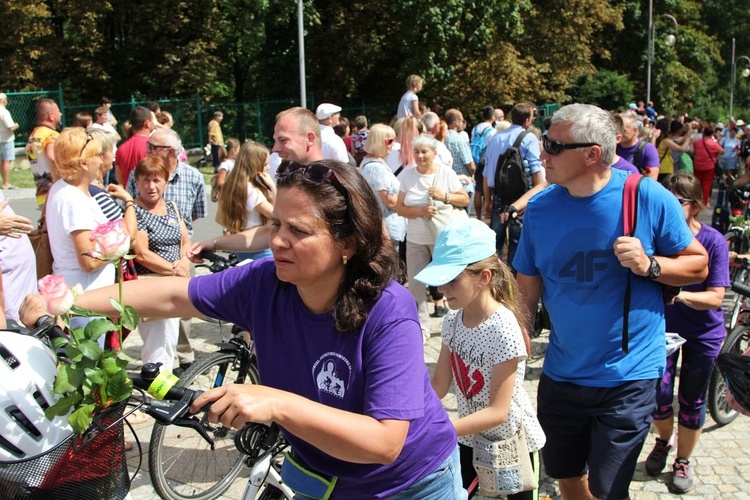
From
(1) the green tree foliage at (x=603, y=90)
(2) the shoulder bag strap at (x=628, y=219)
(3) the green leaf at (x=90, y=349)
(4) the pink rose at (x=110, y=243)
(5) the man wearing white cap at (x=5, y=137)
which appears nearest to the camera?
(3) the green leaf at (x=90, y=349)

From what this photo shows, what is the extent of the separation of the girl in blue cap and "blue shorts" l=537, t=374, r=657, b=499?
144 mm

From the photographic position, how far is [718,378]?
5387 mm

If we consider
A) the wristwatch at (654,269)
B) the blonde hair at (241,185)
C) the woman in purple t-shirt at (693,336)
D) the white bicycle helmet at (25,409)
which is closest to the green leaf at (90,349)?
the white bicycle helmet at (25,409)

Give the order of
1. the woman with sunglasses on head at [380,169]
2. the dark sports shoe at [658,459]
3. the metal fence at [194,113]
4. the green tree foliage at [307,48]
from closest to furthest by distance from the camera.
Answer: the dark sports shoe at [658,459] → the woman with sunglasses on head at [380,169] → the metal fence at [194,113] → the green tree foliage at [307,48]

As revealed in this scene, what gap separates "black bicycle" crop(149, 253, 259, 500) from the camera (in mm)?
4473

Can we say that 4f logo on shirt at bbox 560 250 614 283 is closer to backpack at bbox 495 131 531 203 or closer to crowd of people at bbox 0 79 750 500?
crowd of people at bbox 0 79 750 500

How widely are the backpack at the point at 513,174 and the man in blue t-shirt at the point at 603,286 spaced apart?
4.64 metres

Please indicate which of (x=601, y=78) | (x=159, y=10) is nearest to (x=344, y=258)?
(x=159, y=10)

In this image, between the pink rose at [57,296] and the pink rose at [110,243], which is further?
the pink rose at [110,243]

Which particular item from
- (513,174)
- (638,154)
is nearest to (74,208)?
(513,174)

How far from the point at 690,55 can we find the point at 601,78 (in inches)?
409

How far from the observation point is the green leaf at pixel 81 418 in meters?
2.00

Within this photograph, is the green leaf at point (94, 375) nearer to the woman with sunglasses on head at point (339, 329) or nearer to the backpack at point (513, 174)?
the woman with sunglasses on head at point (339, 329)

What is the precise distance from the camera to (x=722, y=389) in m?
5.45
